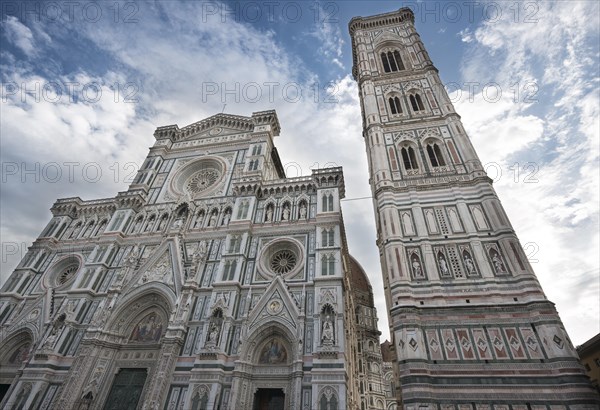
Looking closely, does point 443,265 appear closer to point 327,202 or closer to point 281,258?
point 327,202

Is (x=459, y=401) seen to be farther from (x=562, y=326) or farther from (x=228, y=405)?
(x=228, y=405)

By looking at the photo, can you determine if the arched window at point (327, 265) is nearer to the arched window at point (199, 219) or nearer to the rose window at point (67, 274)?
the arched window at point (199, 219)

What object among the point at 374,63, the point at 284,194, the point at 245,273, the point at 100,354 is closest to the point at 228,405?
the point at 245,273

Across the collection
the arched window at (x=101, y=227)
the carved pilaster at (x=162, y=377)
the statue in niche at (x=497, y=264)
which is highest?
the arched window at (x=101, y=227)

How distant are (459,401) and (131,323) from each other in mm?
16008

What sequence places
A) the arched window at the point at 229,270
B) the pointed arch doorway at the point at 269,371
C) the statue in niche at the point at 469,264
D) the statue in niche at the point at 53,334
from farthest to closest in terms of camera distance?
1. the arched window at the point at 229,270
2. the statue in niche at the point at 53,334
3. the statue in niche at the point at 469,264
4. the pointed arch doorway at the point at 269,371

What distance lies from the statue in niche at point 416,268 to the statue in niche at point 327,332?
175 inches

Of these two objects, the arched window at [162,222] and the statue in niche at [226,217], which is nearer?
the statue in niche at [226,217]

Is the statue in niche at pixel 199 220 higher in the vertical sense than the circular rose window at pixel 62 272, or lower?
higher

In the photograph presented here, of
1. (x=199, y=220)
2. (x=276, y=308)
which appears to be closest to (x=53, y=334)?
(x=199, y=220)

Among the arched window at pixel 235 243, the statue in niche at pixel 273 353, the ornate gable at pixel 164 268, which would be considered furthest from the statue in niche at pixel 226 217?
the statue in niche at pixel 273 353

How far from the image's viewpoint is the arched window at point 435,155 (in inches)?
729

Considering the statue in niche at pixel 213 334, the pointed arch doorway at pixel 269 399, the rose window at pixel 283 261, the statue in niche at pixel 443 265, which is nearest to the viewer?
the pointed arch doorway at pixel 269 399

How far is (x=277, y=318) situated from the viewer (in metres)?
14.5
